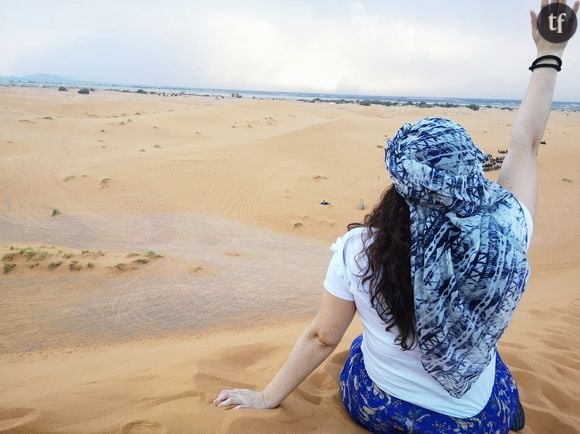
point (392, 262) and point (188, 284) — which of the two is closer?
point (392, 262)

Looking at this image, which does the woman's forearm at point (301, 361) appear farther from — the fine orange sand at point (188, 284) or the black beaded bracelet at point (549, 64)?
the black beaded bracelet at point (549, 64)

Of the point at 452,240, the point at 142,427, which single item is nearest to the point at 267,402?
the point at 142,427

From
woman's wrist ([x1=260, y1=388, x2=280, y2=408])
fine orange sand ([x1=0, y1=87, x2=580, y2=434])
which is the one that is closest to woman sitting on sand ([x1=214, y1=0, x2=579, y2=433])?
woman's wrist ([x1=260, y1=388, x2=280, y2=408])

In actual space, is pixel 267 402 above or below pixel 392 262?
below

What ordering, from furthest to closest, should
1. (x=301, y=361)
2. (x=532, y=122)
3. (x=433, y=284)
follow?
1. (x=532, y=122)
2. (x=301, y=361)
3. (x=433, y=284)

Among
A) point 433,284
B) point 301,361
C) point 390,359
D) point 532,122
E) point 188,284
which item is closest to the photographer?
point 433,284

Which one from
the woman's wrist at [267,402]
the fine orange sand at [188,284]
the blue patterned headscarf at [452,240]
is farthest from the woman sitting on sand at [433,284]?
the fine orange sand at [188,284]

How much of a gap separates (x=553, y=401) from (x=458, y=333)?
1.73 m

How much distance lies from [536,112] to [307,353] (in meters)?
1.49

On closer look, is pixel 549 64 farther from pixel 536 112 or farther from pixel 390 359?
pixel 390 359

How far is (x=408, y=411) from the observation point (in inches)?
64.5

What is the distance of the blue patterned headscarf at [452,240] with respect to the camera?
4.07ft

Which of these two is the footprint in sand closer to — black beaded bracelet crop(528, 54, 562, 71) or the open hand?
the open hand

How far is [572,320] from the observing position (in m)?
4.09
